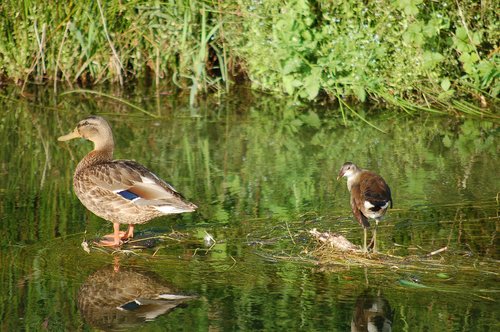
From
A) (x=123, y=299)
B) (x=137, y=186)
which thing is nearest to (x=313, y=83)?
(x=137, y=186)

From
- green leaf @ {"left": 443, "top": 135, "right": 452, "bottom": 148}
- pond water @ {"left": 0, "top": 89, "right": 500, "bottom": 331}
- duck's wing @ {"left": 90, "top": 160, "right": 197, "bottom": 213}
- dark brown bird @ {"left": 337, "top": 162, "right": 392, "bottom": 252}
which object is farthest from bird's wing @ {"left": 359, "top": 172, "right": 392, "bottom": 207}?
green leaf @ {"left": 443, "top": 135, "right": 452, "bottom": 148}

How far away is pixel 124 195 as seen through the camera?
789cm

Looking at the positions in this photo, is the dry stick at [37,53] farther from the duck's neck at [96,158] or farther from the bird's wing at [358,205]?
the bird's wing at [358,205]

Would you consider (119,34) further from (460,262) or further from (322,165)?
(460,262)

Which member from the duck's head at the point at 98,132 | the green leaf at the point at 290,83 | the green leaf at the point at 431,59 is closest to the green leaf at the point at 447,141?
the green leaf at the point at 431,59

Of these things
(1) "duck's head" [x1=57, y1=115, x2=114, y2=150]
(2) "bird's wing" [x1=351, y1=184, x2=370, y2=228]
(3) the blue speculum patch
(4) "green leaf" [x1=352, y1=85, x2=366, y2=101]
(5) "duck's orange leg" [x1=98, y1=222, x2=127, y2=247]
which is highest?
(4) "green leaf" [x1=352, y1=85, x2=366, y2=101]

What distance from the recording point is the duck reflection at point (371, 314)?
20.2 feet

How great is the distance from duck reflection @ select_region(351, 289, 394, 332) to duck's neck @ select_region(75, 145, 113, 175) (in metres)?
2.77

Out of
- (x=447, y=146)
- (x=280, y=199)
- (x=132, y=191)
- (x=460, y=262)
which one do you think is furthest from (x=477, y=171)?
(x=132, y=191)

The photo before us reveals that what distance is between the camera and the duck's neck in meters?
8.45

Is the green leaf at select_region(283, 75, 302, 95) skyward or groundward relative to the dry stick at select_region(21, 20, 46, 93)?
groundward

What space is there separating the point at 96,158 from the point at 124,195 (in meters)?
0.79

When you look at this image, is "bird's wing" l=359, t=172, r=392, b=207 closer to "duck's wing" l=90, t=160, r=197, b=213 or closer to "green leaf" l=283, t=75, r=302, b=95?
"duck's wing" l=90, t=160, r=197, b=213

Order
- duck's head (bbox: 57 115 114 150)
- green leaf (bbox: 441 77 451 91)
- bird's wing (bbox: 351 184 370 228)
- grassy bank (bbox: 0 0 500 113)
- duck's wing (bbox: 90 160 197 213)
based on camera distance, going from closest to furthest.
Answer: bird's wing (bbox: 351 184 370 228) → duck's wing (bbox: 90 160 197 213) → duck's head (bbox: 57 115 114 150) → green leaf (bbox: 441 77 451 91) → grassy bank (bbox: 0 0 500 113)
